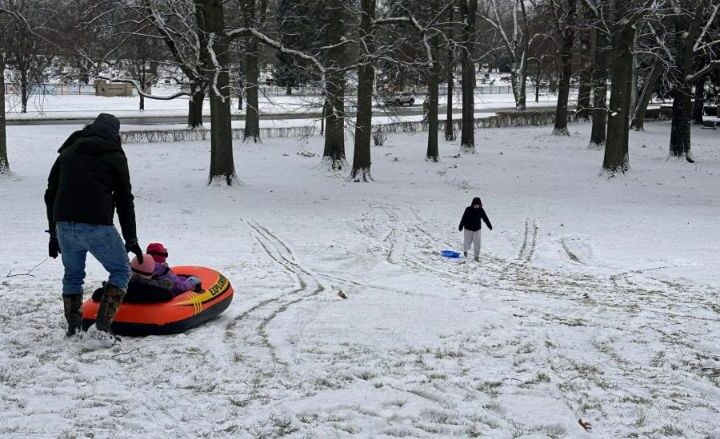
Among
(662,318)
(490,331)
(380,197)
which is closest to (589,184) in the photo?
(380,197)

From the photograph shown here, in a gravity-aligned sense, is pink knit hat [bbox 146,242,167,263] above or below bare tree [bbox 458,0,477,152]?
below

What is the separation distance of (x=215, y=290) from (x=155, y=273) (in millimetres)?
630

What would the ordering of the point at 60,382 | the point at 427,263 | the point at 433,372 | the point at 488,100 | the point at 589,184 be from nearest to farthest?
the point at 60,382 < the point at 433,372 < the point at 427,263 < the point at 589,184 < the point at 488,100

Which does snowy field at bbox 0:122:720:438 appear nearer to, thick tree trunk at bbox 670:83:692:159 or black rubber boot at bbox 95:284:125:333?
black rubber boot at bbox 95:284:125:333

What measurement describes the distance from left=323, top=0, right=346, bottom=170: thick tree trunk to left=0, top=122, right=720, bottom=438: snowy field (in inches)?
120

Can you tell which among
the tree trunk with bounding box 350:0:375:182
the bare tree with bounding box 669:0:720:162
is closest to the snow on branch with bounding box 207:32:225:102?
the tree trunk with bounding box 350:0:375:182

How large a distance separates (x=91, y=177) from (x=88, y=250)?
25.2 inches

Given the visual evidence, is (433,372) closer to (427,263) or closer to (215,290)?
(215,290)

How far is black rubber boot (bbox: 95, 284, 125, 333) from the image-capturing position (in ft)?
20.5

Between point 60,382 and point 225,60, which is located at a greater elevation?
point 225,60

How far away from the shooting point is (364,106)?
2098cm

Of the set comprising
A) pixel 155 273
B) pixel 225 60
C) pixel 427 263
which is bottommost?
pixel 427 263

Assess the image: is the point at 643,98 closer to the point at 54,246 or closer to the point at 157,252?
the point at 157,252

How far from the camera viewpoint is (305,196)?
19.0m
